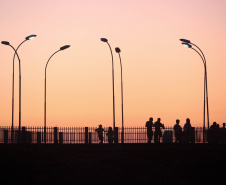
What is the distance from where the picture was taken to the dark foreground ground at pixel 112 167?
2283 cm

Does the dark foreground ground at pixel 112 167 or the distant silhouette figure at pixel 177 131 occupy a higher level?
the distant silhouette figure at pixel 177 131

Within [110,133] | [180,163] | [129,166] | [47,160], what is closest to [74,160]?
[47,160]

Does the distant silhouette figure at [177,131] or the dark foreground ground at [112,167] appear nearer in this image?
the dark foreground ground at [112,167]

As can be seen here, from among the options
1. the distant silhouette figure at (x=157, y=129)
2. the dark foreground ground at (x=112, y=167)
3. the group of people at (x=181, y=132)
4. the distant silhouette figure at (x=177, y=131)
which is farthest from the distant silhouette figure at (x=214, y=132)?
the dark foreground ground at (x=112, y=167)

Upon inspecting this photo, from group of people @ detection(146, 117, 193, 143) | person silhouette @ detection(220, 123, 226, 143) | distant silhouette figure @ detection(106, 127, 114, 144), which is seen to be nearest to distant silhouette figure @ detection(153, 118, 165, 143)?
group of people @ detection(146, 117, 193, 143)

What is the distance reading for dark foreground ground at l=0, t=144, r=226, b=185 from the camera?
74.9 ft

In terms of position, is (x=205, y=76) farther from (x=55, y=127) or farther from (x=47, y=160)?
(x=47, y=160)

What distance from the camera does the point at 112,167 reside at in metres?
25.8

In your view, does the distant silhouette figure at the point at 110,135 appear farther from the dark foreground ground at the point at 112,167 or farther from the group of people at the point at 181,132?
the dark foreground ground at the point at 112,167

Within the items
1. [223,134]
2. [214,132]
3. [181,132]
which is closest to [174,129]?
[181,132]

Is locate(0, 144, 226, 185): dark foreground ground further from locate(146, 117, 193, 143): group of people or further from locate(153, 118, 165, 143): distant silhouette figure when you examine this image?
locate(153, 118, 165, 143): distant silhouette figure

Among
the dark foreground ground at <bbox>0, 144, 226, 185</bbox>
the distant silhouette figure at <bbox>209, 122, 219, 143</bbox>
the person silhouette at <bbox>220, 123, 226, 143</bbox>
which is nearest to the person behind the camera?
the dark foreground ground at <bbox>0, 144, 226, 185</bbox>

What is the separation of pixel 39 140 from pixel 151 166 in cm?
2669

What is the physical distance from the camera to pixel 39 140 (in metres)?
51.3
